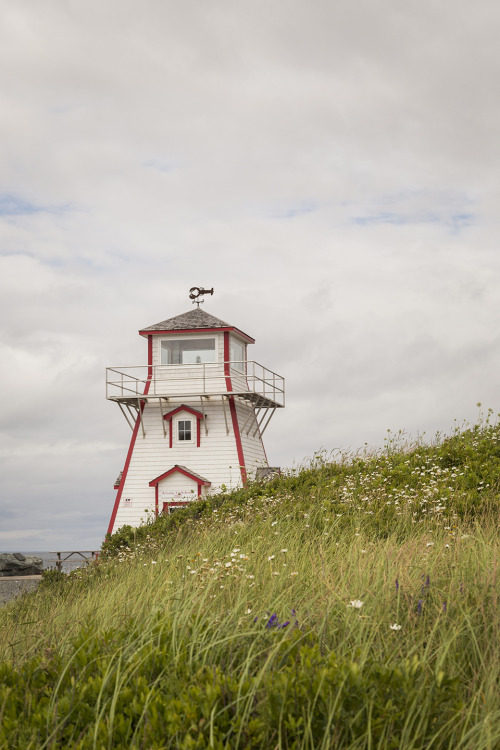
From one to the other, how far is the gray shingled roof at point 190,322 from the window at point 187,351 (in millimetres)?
648

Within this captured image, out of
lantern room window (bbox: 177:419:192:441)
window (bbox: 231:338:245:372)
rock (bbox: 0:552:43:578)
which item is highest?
window (bbox: 231:338:245:372)

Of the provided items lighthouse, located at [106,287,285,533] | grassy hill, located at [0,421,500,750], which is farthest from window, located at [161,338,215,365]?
grassy hill, located at [0,421,500,750]

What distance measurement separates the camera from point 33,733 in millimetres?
4555

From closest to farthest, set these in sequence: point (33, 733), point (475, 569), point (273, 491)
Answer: point (33, 733) < point (475, 569) < point (273, 491)

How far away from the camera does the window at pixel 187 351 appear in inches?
1225

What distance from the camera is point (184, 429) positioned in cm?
3048

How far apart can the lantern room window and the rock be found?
8.39 m

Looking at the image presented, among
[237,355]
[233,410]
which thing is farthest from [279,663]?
[237,355]

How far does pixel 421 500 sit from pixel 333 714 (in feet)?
35.6

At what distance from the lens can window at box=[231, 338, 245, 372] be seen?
31.2m

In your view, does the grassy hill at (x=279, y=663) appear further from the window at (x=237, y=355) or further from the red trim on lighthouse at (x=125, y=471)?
the window at (x=237, y=355)

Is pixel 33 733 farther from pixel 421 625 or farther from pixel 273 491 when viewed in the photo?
pixel 273 491

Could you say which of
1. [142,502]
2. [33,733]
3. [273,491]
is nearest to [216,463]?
[142,502]

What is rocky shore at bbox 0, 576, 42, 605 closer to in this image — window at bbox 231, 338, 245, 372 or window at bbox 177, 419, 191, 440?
window at bbox 177, 419, 191, 440
